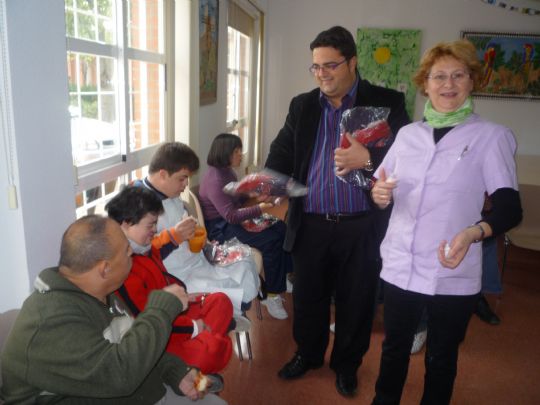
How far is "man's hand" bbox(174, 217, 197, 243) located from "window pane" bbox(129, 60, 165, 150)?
0.94 metres

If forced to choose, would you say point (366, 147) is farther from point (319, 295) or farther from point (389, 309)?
point (319, 295)

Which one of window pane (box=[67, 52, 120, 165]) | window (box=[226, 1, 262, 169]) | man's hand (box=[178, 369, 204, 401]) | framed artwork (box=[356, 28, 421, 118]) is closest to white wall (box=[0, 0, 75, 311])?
window pane (box=[67, 52, 120, 165])

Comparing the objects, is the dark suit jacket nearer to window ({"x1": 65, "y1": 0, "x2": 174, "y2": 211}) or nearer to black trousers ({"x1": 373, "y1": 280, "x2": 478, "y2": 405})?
black trousers ({"x1": 373, "y1": 280, "x2": 478, "y2": 405})

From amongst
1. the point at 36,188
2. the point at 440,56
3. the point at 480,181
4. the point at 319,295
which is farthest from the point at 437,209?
the point at 36,188

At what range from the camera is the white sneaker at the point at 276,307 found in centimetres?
289

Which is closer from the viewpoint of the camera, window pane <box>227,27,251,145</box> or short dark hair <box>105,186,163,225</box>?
short dark hair <box>105,186,163,225</box>

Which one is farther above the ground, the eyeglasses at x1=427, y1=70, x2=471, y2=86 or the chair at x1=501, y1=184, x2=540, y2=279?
the eyeglasses at x1=427, y1=70, x2=471, y2=86

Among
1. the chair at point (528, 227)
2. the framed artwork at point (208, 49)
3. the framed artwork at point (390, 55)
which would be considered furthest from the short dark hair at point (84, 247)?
the framed artwork at point (390, 55)

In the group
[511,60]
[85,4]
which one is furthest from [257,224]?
[511,60]

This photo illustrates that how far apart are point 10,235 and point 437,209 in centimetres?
138

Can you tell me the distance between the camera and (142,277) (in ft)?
5.15

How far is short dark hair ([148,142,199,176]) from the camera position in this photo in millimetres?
1959

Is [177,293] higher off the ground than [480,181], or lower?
lower

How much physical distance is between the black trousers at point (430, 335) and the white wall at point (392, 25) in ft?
16.4
